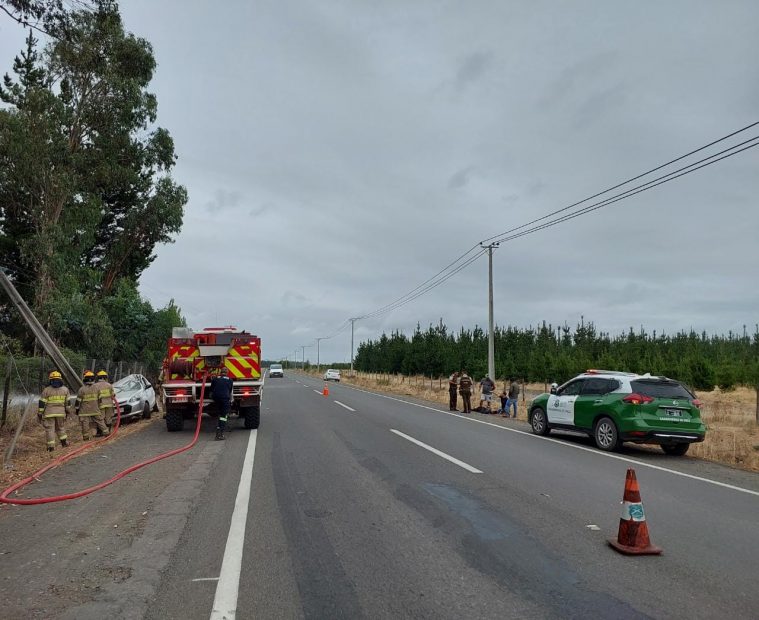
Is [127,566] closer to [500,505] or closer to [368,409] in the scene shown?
[500,505]

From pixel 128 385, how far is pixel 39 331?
12.2ft

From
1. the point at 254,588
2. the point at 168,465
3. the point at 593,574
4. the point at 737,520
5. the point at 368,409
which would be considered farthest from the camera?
the point at 368,409

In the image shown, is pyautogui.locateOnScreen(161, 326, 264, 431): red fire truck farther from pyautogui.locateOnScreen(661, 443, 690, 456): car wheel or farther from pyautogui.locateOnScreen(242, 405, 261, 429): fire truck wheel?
pyautogui.locateOnScreen(661, 443, 690, 456): car wheel

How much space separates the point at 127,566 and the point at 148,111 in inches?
1058

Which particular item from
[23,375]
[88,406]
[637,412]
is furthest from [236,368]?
[637,412]

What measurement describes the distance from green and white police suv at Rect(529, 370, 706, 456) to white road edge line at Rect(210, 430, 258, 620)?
7823 mm

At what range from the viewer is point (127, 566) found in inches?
185

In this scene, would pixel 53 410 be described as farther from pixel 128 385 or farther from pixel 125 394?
pixel 128 385

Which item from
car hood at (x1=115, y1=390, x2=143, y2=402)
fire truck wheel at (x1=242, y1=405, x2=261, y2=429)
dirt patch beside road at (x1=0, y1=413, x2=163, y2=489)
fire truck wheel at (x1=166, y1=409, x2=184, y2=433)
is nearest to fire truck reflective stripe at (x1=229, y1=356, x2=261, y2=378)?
fire truck wheel at (x1=242, y1=405, x2=261, y2=429)

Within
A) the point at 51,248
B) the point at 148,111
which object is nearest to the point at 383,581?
the point at 51,248

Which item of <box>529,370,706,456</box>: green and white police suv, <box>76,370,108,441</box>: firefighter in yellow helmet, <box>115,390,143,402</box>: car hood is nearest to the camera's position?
<box>529,370,706,456</box>: green and white police suv

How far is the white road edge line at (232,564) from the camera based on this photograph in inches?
152

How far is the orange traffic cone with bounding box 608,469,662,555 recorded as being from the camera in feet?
16.8

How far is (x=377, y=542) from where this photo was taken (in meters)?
5.33
